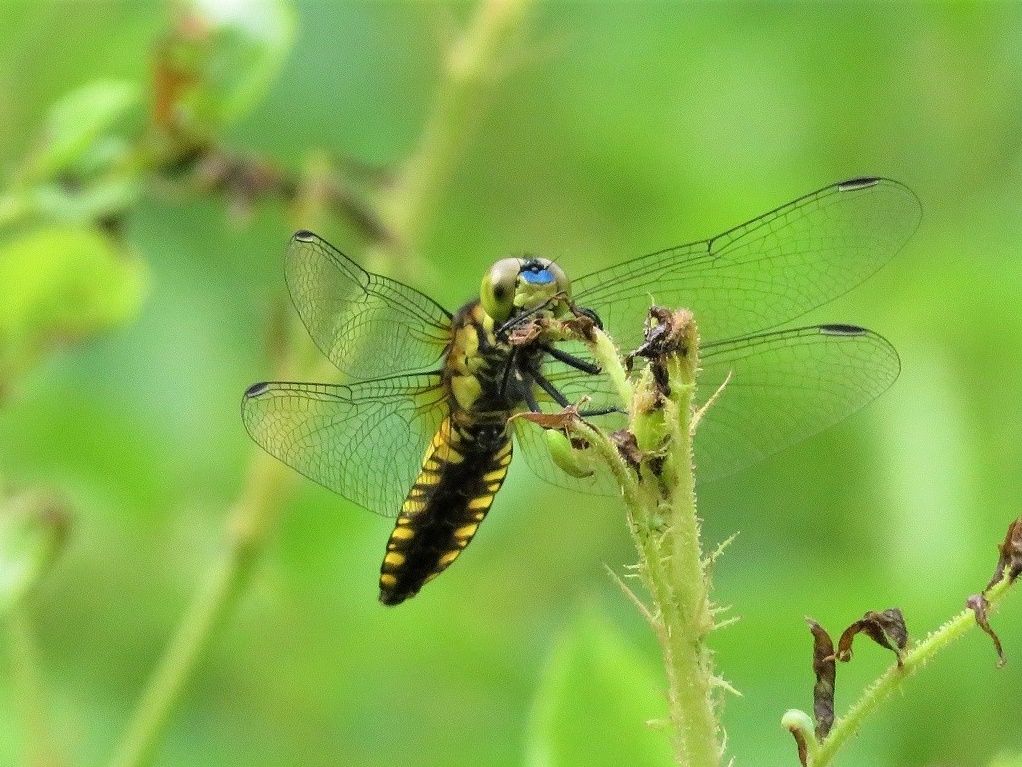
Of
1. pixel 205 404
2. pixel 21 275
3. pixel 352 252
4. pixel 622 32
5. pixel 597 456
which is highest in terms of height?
pixel 622 32

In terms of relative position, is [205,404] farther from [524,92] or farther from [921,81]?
[921,81]

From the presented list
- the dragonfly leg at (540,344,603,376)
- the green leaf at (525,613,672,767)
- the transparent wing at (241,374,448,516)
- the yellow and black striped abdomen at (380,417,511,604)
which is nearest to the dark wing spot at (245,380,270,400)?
the transparent wing at (241,374,448,516)

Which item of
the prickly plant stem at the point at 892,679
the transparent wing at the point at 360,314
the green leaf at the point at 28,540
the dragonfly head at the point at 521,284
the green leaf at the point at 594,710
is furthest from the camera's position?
the transparent wing at the point at 360,314

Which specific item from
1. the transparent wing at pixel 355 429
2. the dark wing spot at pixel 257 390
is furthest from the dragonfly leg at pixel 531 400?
the dark wing spot at pixel 257 390

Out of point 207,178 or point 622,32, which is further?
point 622,32

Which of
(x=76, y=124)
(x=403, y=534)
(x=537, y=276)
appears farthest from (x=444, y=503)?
(x=76, y=124)

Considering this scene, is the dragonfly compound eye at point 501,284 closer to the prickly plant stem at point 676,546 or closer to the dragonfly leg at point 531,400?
the dragonfly leg at point 531,400

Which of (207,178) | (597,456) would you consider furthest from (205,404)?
(597,456)
